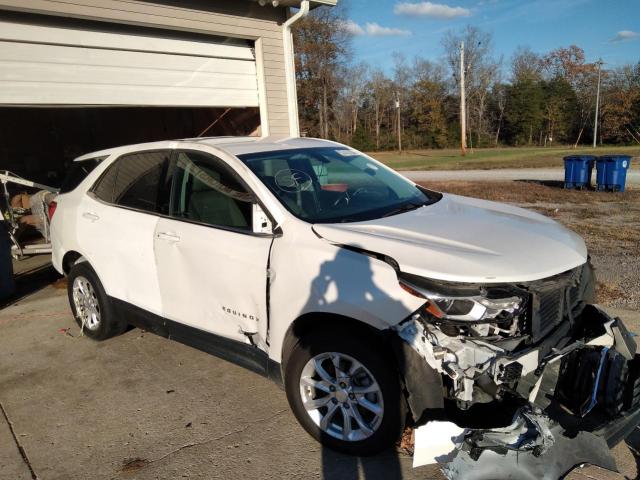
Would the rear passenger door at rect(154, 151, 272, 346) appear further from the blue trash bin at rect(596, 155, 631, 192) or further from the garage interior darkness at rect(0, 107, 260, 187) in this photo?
the blue trash bin at rect(596, 155, 631, 192)

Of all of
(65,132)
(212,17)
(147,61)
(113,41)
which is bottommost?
(65,132)

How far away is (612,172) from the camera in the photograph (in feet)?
42.8

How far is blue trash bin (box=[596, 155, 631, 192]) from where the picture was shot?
42.6ft

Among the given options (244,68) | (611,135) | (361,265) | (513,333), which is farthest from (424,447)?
(611,135)

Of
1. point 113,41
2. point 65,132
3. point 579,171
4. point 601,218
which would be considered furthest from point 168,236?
point 579,171

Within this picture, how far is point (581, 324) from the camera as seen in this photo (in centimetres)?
296

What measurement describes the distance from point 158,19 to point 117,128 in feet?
23.5

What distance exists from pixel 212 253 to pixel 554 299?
205 centimetres

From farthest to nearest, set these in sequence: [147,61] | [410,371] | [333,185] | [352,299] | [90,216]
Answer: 1. [147,61]
2. [90,216]
3. [333,185]
4. [352,299]
5. [410,371]

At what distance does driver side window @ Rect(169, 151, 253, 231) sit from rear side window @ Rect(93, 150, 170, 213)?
5.7 inches

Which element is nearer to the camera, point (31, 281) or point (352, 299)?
point (352, 299)

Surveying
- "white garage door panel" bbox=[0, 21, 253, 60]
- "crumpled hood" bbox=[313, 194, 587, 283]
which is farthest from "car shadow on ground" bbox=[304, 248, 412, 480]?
"white garage door panel" bbox=[0, 21, 253, 60]

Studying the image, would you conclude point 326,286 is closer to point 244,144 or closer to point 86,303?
point 244,144

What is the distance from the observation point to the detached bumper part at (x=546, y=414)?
7.88ft
